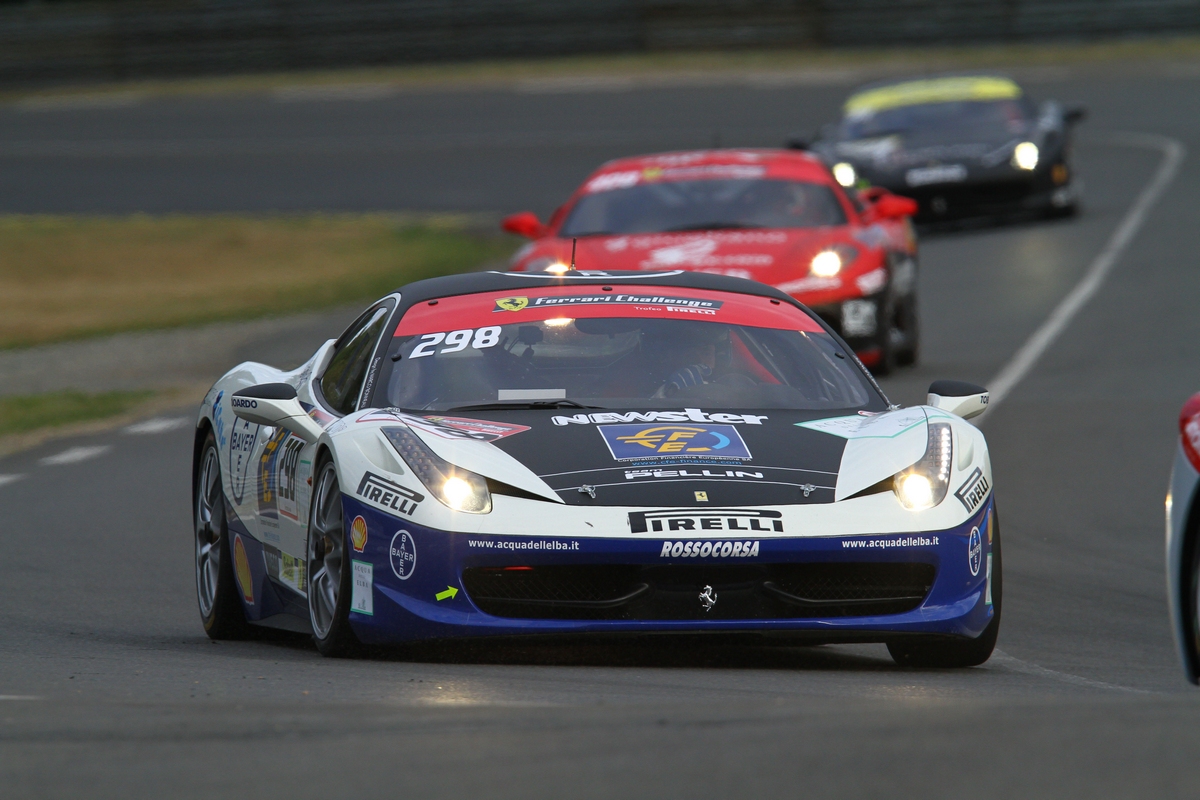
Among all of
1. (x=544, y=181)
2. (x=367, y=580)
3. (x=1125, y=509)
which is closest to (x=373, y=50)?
(x=544, y=181)

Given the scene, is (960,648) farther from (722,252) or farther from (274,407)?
(722,252)

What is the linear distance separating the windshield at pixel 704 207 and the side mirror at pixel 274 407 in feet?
23.0

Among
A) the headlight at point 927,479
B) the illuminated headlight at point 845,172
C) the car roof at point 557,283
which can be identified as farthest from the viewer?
the illuminated headlight at point 845,172

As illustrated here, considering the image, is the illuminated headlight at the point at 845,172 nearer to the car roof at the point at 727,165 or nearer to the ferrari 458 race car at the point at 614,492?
the car roof at the point at 727,165

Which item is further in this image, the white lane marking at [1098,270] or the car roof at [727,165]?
the car roof at [727,165]

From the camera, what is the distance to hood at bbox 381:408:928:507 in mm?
6027

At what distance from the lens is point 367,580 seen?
6.05m

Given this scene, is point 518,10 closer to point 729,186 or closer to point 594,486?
point 729,186

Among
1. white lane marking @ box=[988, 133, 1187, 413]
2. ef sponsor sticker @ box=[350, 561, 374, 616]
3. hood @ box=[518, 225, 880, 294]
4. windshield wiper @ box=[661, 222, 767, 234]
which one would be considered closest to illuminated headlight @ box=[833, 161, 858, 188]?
white lane marking @ box=[988, 133, 1187, 413]

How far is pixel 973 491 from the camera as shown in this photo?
248 inches

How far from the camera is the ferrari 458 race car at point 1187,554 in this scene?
5.13 metres

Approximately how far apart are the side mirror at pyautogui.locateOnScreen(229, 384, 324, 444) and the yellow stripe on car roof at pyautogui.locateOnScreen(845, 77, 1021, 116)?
16947 millimetres

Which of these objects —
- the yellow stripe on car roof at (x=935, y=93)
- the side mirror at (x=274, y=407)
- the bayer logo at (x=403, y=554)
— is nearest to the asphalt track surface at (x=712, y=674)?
the bayer logo at (x=403, y=554)

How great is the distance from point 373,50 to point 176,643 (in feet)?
124
